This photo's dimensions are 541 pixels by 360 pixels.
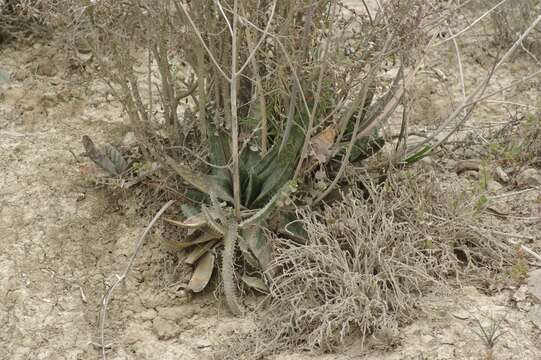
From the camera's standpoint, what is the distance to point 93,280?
314 cm

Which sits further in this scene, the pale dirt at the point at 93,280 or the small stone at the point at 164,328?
the small stone at the point at 164,328

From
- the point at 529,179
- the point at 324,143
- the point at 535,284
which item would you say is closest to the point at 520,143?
the point at 529,179

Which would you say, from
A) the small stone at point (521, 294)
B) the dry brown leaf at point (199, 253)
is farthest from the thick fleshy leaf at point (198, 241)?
the small stone at point (521, 294)

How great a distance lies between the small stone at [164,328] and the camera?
2938mm

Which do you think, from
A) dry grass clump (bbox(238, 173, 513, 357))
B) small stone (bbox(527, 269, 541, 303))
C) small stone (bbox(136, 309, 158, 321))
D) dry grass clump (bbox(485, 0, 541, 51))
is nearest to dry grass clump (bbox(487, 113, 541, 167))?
dry grass clump (bbox(238, 173, 513, 357))

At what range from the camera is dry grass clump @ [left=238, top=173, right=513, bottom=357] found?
8.87 ft

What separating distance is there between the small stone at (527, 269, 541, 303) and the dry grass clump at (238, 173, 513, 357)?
0.13 m

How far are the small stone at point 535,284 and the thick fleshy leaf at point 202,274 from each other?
4.18 ft

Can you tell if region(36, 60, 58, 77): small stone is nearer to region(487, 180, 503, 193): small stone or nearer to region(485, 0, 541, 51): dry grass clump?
region(487, 180, 503, 193): small stone

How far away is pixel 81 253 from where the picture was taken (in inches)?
127

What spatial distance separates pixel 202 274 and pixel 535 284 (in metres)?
1.33

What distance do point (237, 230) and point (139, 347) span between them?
0.61 metres

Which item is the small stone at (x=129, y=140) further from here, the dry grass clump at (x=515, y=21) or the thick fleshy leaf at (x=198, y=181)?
the dry grass clump at (x=515, y=21)

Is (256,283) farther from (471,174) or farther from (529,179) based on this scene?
(529,179)
